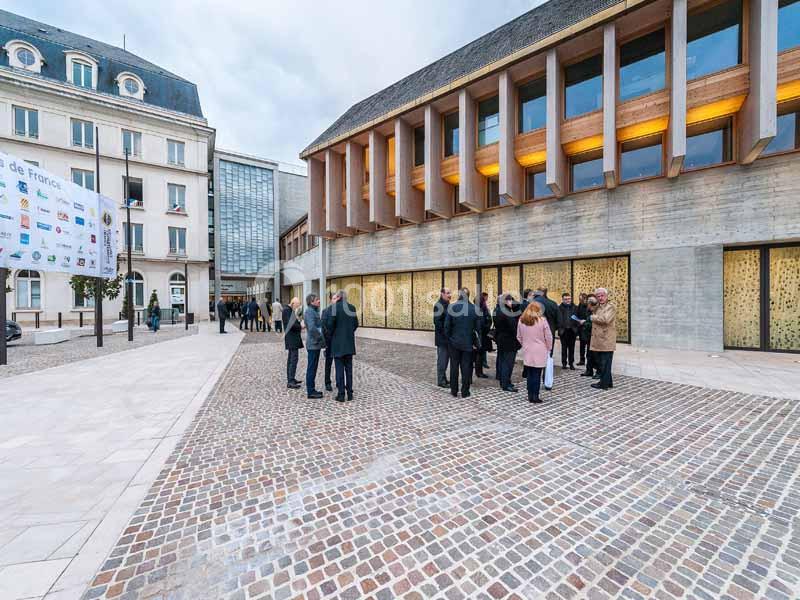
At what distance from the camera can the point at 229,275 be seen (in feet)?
141

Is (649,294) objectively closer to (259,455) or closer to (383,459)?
(383,459)

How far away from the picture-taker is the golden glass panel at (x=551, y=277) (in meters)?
13.6

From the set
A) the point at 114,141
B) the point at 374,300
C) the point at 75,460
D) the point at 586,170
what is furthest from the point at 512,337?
the point at 114,141

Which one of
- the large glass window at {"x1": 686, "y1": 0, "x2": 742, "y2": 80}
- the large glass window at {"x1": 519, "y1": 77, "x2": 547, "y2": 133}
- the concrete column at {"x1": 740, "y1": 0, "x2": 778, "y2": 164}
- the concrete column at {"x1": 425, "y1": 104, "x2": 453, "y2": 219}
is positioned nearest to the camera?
the concrete column at {"x1": 740, "y1": 0, "x2": 778, "y2": 164}

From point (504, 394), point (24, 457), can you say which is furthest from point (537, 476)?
point (24, 457)

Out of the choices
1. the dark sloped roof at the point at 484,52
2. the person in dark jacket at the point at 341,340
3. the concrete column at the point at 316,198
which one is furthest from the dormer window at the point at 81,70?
the person in dark jacket at the point at 341,340

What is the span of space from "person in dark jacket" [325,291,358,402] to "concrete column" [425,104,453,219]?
10921 millimetres

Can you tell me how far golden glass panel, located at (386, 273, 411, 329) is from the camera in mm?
19031

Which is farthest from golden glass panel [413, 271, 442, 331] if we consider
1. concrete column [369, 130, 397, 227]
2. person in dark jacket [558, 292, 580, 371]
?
person in dark jacket [558, 292, 580, 371]

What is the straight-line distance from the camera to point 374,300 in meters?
20.6

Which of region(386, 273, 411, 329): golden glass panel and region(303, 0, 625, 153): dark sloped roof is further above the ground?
region(303, 0, 625, 153): dark sloped roof

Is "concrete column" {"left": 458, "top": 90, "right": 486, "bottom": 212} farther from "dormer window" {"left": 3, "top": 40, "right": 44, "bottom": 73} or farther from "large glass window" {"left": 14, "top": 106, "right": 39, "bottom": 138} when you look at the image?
"dormer window" {"left": 3, "top": 40, "right": 44, "bottom": 73}

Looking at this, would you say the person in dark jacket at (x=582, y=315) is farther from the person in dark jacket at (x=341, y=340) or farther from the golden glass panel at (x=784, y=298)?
the golden glass panel at (x=784, y=298)

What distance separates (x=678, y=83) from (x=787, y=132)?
11.2ft
